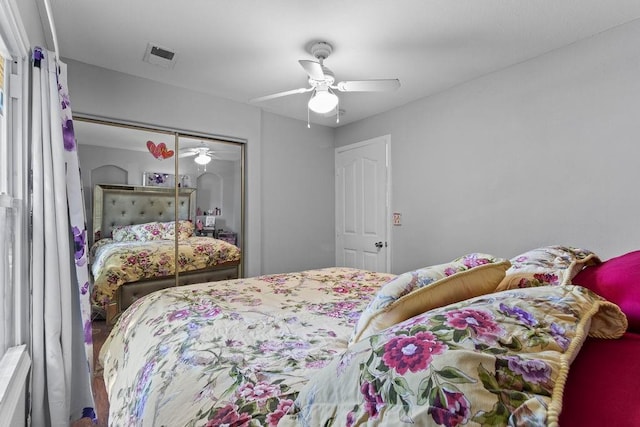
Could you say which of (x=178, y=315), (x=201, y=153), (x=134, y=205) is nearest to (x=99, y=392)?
(x=178, y=315)

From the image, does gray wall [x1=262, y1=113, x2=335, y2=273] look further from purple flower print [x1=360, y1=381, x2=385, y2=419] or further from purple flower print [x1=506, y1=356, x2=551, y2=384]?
purple flower print [x1=506, y1=356, x2=551, y2=384]

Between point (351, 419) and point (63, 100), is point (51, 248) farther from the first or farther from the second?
point (351, 419)

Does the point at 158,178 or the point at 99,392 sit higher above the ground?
the point at 158,178

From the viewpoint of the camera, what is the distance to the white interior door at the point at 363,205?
3.57m

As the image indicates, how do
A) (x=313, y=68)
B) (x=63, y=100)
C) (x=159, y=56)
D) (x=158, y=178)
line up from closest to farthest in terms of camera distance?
(x=63, y=100), (x=313, y=68), (x=159, y=56), (x=158, y=178)

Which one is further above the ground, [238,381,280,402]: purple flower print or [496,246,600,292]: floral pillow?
[496,246,600,292]: floral pillow

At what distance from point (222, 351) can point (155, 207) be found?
7.72ft

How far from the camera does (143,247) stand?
9.58 ft

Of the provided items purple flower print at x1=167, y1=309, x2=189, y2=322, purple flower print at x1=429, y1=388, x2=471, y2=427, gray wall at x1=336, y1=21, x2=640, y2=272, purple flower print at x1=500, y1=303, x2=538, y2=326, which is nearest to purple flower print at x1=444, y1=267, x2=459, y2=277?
purple flower print at x1=500, y1=303, x2=538, y2=326

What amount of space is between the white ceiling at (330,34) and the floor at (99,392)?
86.8 inches

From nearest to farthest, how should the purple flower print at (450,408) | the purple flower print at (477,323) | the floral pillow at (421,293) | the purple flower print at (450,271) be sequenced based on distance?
the purple flower print at (450,408), the purple flower print at (477,323), the floral pillow at (421,293), the purple flower print at (450,271)

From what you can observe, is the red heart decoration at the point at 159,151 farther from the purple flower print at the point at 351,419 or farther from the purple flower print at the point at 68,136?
the purple flower print at the point at 351,419

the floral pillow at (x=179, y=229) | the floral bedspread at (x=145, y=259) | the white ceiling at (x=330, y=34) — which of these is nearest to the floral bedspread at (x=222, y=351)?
the floral bedspread at (x=145, y=259)

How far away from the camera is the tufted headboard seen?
2.70 m
